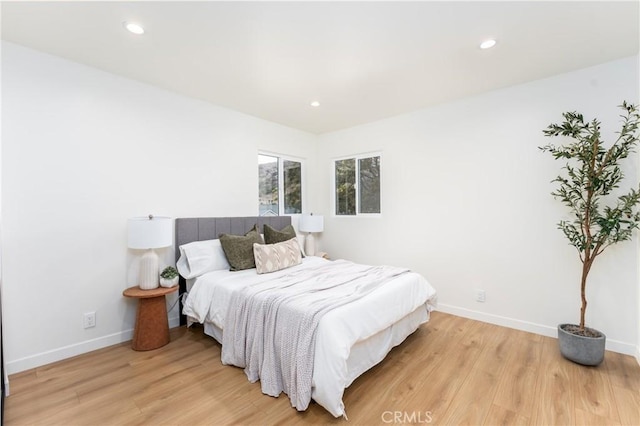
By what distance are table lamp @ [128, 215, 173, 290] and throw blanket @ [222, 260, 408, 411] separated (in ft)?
2.90

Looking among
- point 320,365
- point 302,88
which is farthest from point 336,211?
point 320,365

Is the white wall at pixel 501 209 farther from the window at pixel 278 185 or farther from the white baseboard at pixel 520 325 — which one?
the window at pixel 278 185

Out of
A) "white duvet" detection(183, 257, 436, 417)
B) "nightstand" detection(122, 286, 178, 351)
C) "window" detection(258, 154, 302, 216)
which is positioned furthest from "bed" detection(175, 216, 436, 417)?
"window" detection(258, 154, 302, 216)

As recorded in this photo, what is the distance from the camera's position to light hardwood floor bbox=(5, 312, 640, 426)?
1.76 m

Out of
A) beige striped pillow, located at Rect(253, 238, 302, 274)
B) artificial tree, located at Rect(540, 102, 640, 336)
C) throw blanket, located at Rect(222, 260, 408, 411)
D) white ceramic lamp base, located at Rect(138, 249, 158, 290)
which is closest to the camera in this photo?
throw blanket, located at Rect(222, 260, 408, 411)

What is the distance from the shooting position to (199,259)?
2994 millimetres

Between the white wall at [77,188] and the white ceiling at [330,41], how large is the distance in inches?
10.1

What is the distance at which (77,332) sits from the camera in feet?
8.32

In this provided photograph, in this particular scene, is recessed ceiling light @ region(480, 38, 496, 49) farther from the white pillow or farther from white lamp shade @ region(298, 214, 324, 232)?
the white pillow

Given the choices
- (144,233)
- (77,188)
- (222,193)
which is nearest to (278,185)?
(222,193)

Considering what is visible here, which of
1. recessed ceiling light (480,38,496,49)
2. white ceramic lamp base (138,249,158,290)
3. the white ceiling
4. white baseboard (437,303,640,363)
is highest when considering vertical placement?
the white ceiling

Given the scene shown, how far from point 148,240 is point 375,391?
7.39 feet

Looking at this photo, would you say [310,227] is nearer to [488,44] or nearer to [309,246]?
[309,246]

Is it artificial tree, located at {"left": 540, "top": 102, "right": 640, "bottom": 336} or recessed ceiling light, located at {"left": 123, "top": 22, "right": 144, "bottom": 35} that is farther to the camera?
artificial tree, located at {"left": 540, "top": 102, "right": 640, "bottom": 336}
